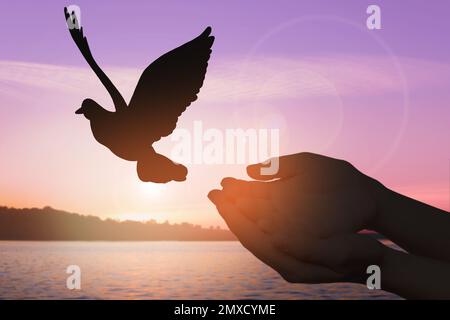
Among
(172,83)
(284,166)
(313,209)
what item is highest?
(172,83)

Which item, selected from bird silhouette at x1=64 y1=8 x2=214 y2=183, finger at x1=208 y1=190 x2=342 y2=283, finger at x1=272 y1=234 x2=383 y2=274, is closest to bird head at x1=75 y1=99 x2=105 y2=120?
bird silhouette at x1=64 y1=8 x2=214 y2=183

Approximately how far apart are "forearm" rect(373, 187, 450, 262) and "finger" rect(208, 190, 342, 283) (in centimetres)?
58

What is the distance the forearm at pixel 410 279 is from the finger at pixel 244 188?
0.78m

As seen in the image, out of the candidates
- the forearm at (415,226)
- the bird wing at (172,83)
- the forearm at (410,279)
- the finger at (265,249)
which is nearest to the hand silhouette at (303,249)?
the finger at (265,249)

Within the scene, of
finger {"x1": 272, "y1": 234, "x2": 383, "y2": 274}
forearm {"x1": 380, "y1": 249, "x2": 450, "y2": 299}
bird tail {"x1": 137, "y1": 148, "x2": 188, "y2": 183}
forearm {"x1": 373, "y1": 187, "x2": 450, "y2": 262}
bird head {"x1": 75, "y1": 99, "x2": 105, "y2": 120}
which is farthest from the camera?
bird head {"x1": 75, "y1": 99, "x2": 105, "y2": 120}

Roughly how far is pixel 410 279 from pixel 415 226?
40 cm

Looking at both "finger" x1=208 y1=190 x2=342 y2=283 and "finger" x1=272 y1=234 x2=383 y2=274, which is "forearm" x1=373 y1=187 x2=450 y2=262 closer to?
"finger" x1=272 y1=234 x2=383 y2=274

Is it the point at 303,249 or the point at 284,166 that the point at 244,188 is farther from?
the point at 303,249

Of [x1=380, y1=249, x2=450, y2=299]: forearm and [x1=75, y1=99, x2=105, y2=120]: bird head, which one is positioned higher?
[x1=75, y1=99, x2=105, y2=120]: bird head

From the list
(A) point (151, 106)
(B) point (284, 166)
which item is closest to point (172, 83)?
(A) point (151, 106)

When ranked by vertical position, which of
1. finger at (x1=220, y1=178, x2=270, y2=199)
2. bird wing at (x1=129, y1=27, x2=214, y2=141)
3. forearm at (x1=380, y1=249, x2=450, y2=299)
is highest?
bird wing at (x1=129, y1=27, x2=214, y2=141)

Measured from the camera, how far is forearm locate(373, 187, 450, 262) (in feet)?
11.5

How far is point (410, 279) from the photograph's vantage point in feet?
10.6

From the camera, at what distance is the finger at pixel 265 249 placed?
10.3ft
